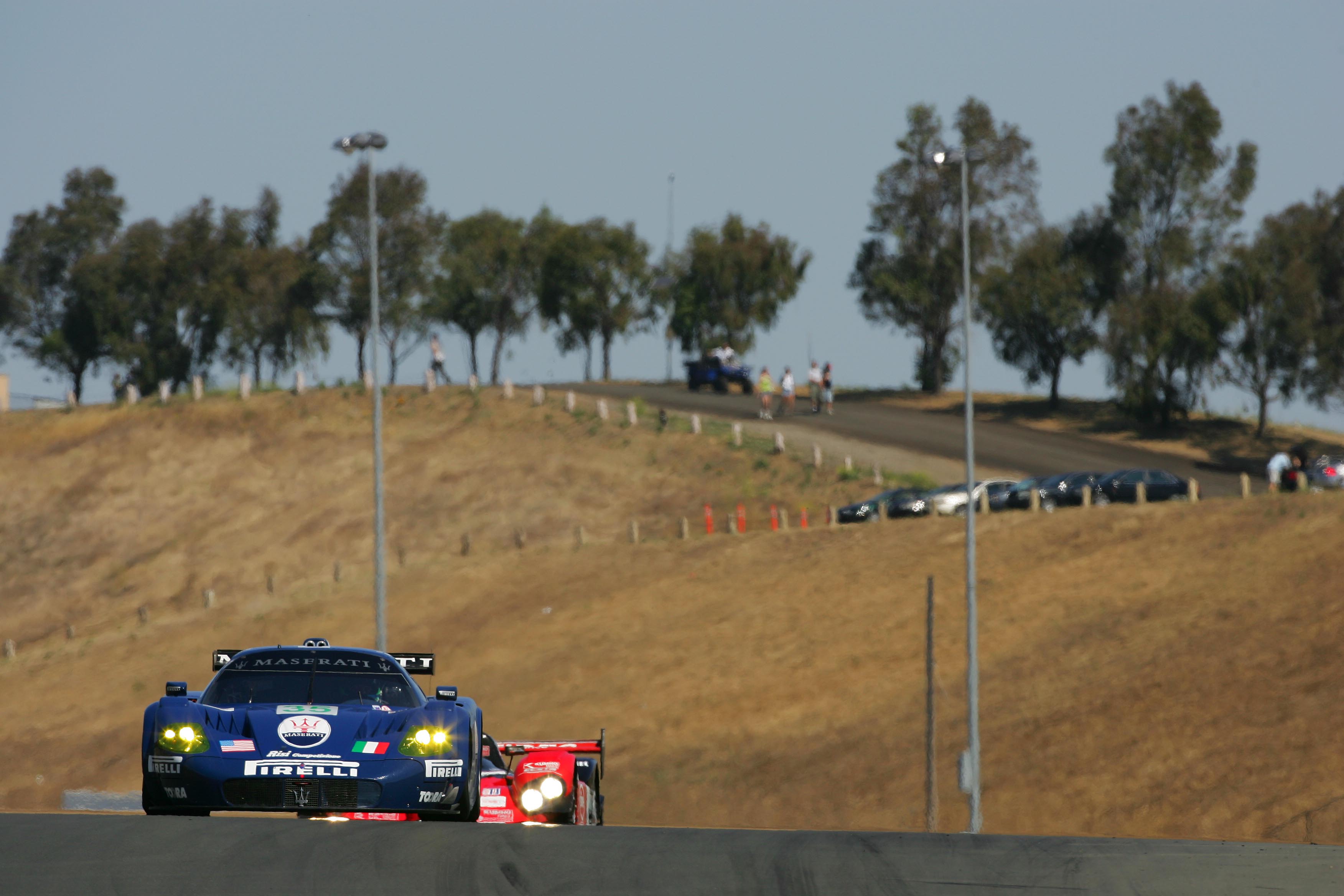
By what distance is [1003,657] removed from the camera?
3853 centimetres

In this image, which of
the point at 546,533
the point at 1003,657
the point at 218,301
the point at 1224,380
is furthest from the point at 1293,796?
the point at 218,301

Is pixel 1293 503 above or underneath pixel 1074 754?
above

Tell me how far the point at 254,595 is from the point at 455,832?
164 feet

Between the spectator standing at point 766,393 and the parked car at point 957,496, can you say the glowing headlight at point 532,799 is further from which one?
the spectator standing at point 766,393

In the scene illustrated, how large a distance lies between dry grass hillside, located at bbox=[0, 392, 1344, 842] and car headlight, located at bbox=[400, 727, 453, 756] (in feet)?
68.4

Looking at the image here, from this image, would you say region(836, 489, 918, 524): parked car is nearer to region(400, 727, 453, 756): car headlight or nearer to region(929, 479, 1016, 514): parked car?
region(929, 479, 1016, 514): parked car

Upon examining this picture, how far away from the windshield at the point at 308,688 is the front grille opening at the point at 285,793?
2.71 feet

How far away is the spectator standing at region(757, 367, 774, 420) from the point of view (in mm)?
66562

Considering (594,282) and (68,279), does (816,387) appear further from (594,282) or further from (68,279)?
(68,279)

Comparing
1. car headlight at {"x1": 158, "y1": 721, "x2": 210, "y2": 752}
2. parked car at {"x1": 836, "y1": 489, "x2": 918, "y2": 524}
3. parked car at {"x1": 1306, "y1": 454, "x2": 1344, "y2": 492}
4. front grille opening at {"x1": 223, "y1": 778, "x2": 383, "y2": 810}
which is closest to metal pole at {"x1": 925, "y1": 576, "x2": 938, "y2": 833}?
parked car at {"x1": 836, "y1": 489, "x2": 918, "y2": 524}

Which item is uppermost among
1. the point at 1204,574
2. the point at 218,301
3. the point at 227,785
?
the point at 218,301

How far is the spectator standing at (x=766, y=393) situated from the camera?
66562mm

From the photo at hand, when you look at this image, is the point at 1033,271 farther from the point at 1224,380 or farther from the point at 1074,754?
the point at 1074,754

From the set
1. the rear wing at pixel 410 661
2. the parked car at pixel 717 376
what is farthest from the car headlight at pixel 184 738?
the parked car at pixel 717 376
